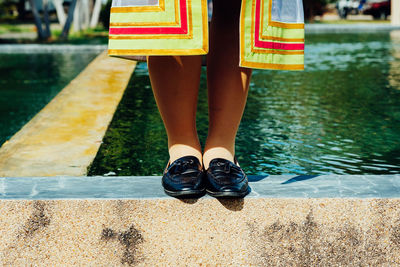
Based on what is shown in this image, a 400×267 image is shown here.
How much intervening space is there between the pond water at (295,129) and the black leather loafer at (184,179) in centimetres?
65

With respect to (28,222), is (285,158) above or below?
below

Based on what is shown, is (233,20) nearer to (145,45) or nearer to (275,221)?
(145,45)

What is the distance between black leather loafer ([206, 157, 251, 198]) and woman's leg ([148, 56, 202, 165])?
0.13 metres

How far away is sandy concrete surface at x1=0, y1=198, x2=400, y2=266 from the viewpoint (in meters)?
1.53

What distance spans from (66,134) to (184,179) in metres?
1.33

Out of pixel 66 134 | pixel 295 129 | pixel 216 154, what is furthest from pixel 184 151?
pixel 295 129

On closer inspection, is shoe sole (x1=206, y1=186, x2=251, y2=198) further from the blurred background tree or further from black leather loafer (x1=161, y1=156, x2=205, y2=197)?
the blurred background tree

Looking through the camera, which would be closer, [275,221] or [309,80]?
[275,221]

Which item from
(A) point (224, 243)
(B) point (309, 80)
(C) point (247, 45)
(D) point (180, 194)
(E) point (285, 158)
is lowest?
(B) point (309, 80)

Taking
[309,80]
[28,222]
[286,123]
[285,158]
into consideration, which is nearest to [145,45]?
[28,222]

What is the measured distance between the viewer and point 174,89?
171 centimetres

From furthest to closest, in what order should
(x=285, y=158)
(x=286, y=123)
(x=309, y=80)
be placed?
(x=309, y=80), (x=286, y=123), (x=285, y=158)

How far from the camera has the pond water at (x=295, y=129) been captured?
2.45m

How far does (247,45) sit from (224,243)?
21.5 inches
